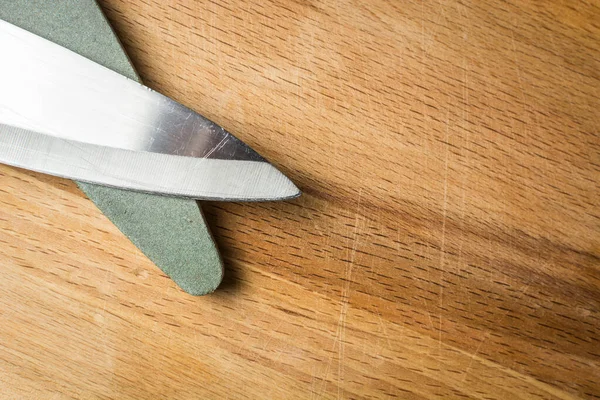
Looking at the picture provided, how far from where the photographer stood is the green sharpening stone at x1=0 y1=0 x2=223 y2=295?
2.31 feet

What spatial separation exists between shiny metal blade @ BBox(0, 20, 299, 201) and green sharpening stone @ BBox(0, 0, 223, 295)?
0.02 m

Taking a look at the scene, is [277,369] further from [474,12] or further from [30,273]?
[474,12]

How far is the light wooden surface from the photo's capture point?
29.5 inches

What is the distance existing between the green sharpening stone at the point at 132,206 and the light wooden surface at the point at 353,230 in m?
0.04

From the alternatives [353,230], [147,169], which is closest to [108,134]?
[147,169]

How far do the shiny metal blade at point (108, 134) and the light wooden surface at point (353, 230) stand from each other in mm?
61

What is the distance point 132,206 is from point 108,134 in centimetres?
9

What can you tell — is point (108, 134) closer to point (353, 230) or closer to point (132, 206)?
point (132, 206)

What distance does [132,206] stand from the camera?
0.71m

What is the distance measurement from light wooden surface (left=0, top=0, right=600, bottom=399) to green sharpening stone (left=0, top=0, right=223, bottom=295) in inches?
1.5

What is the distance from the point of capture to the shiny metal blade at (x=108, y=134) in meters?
0.68

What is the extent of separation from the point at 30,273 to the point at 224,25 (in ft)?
1.26

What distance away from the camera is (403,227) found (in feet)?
2.51

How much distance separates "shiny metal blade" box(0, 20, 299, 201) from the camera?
68cm
